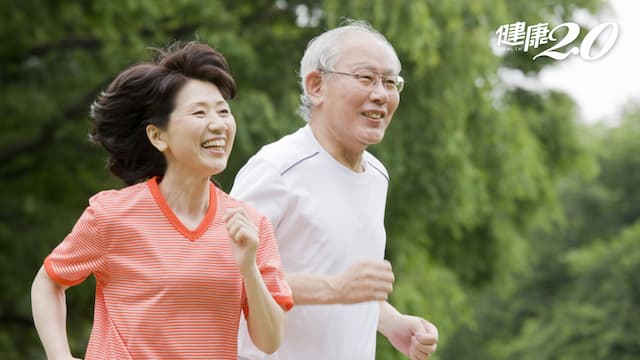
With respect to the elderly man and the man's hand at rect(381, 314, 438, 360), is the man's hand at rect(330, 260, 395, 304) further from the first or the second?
the man's hand at rect(381, 314, 438, 360)

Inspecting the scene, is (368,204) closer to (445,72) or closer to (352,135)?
(352,135)

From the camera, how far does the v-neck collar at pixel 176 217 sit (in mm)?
3184

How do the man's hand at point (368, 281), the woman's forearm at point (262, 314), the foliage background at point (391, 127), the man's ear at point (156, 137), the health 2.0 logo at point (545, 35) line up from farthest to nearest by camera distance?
the foliage background at point (391, 127) < the health 2.0 logo at point (545, 35) < the man's ear at point (156, 137) < the man's hand at point (368, 281) < the woman's forearm at point (262, 314)

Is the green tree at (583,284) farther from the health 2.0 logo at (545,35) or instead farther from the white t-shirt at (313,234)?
the white t-shirt at (313,234)

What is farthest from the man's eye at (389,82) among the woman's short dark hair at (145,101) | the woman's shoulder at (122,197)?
the woman's shoulder at (122,197)

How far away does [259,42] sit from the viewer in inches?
436

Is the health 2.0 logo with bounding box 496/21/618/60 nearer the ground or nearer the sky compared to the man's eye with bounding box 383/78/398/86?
nearer the sky

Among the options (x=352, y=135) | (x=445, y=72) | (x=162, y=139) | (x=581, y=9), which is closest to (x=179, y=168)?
(x=162, y=139)

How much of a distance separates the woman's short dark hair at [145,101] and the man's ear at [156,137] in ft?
0.05

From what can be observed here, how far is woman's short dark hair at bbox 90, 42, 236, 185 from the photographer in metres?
3.29

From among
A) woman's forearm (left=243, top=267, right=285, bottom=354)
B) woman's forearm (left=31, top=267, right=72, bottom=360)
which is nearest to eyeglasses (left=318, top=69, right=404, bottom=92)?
woman's forearm (left=243, top=267, right=285, bottom=354)

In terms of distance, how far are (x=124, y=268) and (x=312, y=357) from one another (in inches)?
35.5

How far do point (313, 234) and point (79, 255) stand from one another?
89 cm

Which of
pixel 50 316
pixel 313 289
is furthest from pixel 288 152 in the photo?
pixel 50 316
